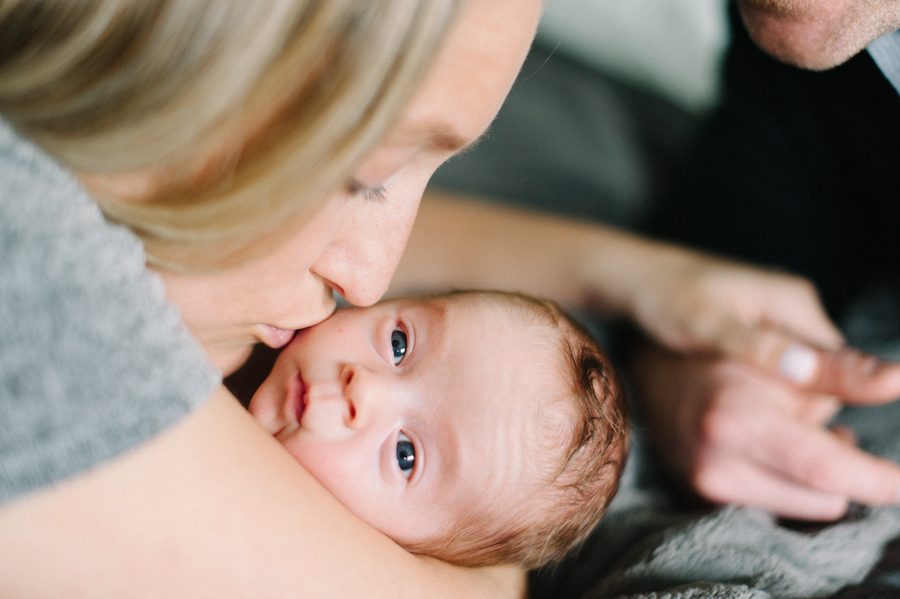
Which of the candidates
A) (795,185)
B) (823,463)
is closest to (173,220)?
(823,463)

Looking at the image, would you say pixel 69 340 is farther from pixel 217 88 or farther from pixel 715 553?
pixel 715 553

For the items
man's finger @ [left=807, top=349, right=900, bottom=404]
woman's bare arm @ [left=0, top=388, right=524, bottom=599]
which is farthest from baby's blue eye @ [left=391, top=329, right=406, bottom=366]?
man's finger @ [left=807, top=349, right=900, bottom=404]

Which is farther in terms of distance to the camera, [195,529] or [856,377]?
[856,377]

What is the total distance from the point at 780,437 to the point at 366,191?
807mm

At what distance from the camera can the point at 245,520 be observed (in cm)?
61

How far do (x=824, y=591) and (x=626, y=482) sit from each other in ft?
1.27

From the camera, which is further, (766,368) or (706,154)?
(706,154)

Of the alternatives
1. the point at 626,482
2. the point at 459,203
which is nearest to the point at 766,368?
the point at 626,482

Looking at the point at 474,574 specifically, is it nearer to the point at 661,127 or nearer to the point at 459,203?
the point at 459,203

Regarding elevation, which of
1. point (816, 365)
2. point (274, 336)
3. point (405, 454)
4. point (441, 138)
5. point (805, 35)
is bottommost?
point (405, 454)

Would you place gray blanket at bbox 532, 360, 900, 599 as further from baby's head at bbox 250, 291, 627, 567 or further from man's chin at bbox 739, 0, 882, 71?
man's chin at bbox 739, 0, 882, 71

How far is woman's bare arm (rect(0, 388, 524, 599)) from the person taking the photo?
0.54 metres

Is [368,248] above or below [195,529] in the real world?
above

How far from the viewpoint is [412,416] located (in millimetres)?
974
